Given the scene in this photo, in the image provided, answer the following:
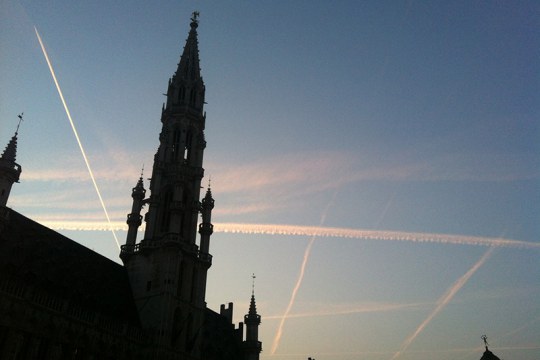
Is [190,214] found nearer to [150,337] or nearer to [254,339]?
[150,337]

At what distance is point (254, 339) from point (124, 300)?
82.8ft

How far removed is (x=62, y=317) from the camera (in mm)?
41688

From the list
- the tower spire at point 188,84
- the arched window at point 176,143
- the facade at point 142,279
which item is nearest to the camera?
the facade at point 142,279

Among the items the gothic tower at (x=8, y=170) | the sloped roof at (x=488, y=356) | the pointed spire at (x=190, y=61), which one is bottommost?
the sloped roof at (x=488, y=356)

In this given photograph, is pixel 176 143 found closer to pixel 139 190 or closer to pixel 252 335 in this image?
pixel 139 190

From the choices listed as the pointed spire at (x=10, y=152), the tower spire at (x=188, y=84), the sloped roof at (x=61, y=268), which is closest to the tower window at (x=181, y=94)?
the tower spire at (x=188, y=84)

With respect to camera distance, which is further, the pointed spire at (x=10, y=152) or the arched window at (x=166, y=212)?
the arched window at (x=166, y=212)

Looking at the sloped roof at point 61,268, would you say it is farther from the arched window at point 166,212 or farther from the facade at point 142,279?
the arched window at point 166,212

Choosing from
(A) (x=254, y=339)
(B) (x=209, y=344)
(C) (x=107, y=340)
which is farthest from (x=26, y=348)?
(A) (x=254, y=339)

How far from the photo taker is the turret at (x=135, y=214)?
60750mm

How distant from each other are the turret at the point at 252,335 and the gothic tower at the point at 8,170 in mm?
40712

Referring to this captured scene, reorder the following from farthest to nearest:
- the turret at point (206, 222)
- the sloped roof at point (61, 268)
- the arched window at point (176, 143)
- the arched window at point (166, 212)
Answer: the arched window at point (176, 143), the turret at point (206, 222), the arched window at point (166, 212), the sloped roof at point (61, 268)

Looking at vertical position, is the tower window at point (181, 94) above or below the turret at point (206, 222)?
above

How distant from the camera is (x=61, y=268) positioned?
47.7m
